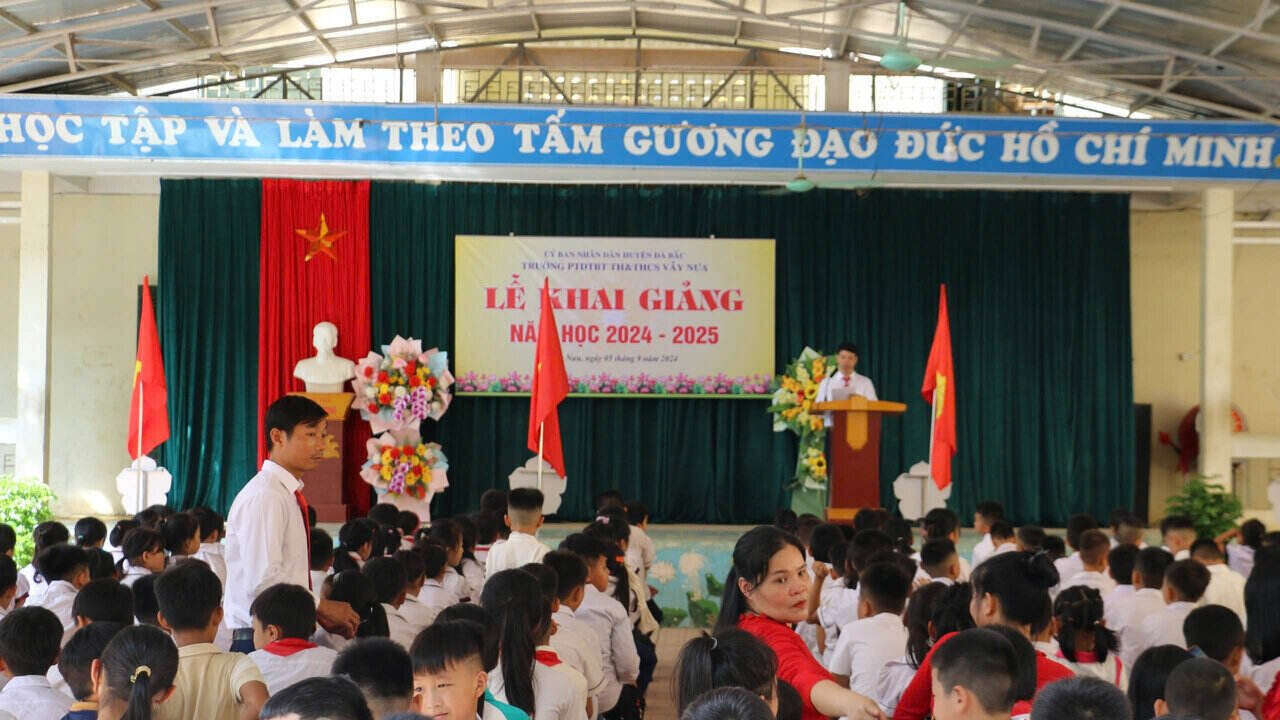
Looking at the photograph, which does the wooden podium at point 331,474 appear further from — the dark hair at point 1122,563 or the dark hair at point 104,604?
the dark hair at point 104,604

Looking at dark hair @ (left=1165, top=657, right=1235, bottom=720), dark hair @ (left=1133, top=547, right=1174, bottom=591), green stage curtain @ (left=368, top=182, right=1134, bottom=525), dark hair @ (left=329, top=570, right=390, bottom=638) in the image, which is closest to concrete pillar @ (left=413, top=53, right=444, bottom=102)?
green stage curtain @ (left=368, top=182, right=1134, bottom=525)

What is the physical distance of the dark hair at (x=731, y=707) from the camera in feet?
5.66

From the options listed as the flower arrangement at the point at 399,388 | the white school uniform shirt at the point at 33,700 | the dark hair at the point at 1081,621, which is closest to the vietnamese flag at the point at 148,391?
the flower arrangement at the point at 399,388

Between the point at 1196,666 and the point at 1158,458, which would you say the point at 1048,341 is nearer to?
the point at 1158,458

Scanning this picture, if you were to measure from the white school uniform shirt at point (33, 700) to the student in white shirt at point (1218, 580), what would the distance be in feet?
14.2

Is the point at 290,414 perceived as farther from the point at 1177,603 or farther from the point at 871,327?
the point at 871,327

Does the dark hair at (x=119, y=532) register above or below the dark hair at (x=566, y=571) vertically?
below

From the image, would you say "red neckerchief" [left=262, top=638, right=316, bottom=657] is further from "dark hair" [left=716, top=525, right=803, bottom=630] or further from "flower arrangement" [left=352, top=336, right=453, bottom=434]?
"flower arrangement" [left=352, top=336, right=453, bottom=434]

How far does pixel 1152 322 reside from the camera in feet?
39.9

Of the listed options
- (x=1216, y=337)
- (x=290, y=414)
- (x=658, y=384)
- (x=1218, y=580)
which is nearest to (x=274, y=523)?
(x=290, y=414)

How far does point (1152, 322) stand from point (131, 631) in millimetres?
11065

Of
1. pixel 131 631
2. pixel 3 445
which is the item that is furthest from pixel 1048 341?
pixel 131 631

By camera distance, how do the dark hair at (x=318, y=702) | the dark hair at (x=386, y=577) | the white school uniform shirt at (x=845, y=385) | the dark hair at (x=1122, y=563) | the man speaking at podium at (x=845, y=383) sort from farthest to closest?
the white school uniform shirt at (x=845, y=385) → the man speaking at podium at (x=845, y=383) → the dark hair at (x=1122, y=563) → the dark hair at (x=386, y=577) → the dark hair at (x=318, y=702)

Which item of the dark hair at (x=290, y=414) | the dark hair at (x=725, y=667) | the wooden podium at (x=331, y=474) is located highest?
the dark hair at (x=290, y=414)
